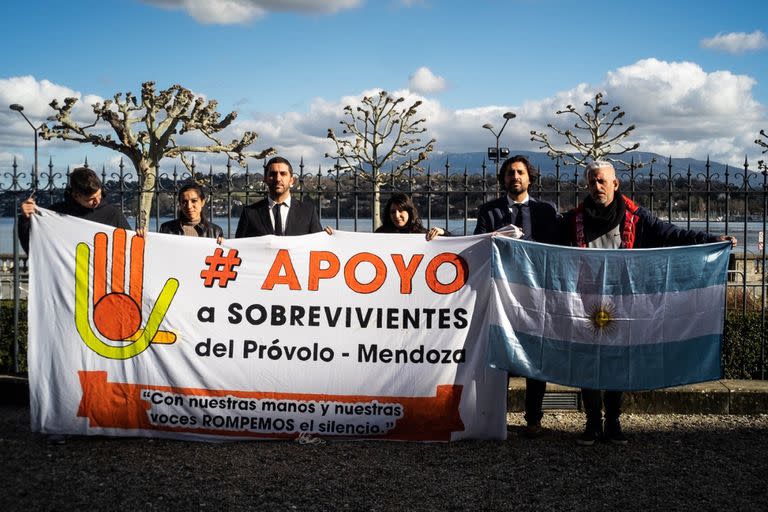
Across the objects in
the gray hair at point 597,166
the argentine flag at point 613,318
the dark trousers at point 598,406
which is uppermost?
the gray hair at point 597,166

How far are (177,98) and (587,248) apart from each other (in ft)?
71.2

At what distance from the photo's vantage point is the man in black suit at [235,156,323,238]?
18.9 ft

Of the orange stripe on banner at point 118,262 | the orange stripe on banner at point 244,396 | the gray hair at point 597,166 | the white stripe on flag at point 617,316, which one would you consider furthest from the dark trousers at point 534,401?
the orange stripe on banner at point 118,262

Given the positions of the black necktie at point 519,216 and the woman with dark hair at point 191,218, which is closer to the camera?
the black necktie at point 519,216

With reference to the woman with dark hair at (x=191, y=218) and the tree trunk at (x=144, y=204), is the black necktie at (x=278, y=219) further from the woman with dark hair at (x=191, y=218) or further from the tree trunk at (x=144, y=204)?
the tree trunk at (x=144, y=204)

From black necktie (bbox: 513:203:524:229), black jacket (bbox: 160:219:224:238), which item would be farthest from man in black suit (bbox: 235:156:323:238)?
black necktie (bbox: 513:203:524:229)

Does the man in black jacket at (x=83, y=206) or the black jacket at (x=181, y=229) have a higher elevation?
the man in black jacket at (x=83, y=206)

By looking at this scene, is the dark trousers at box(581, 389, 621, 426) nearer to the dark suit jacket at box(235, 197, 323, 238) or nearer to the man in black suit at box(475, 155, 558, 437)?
the man in black suit at box(475, 155, 558, 437)

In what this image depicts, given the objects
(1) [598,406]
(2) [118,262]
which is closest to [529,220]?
(1) [598,406]

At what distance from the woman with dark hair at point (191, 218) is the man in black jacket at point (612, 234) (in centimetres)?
273

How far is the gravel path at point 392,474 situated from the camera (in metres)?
4.27

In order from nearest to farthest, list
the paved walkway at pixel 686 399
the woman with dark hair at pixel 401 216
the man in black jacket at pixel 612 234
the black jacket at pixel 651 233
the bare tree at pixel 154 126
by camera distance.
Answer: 1. the man in black jacket at pixel 612 234
2. the black jacket at pixel 651 233
3. the woman with dark hair at pixel 401 216
4. the paved walkway at pixel 686 399
5. the bare tree at pixel 154 126

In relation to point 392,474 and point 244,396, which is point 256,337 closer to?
point 244,396

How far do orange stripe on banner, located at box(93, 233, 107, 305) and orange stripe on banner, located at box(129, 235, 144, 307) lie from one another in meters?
0.20
